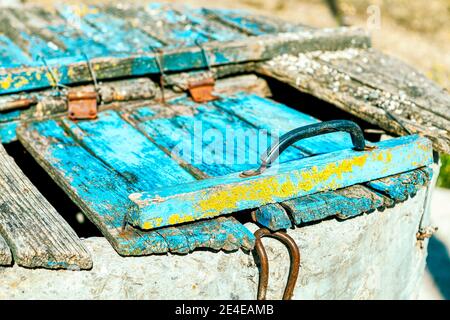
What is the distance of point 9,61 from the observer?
10.7 ft

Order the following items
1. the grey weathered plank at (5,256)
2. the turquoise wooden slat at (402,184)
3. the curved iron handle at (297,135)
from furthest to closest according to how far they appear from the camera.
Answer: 1. the turquoise wooden slat at (402,184)
2. the curved iron handle at (297,135)
3. the grey weathered plank at (5,256)

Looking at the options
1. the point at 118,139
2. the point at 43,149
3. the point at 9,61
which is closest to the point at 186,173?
the point at 118,139

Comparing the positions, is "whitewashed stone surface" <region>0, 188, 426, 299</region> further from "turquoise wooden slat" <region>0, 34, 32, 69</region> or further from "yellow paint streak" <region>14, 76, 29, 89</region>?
"turquoise wooden slat" <region>0, 34, 32, 69</region>

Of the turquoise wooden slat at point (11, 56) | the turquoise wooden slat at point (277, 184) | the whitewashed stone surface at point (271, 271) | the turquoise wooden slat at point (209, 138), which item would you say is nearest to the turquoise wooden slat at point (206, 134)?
the turquoise wooden slat at point (209, 138)

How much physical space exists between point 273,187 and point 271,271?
31cm

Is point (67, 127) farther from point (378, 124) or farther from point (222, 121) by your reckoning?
point (378, 124)

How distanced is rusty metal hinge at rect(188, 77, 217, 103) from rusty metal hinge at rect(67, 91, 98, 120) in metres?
0.51

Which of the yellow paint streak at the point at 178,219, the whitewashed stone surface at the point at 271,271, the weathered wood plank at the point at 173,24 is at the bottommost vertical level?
the whitewashed stone surface at the point at 271,271

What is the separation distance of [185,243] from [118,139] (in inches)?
36.1

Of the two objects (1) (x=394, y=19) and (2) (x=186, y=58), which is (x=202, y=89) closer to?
(2) (x=186, y=58)

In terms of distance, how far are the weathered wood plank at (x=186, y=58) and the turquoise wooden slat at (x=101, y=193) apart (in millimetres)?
221

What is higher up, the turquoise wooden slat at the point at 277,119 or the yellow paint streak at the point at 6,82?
the yellow paint streak at the point at 6,82

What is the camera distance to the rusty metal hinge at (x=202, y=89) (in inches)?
132

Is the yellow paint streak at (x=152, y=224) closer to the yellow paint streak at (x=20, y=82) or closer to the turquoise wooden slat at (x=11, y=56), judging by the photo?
the yellow paint streak at (x=20, y=82)
